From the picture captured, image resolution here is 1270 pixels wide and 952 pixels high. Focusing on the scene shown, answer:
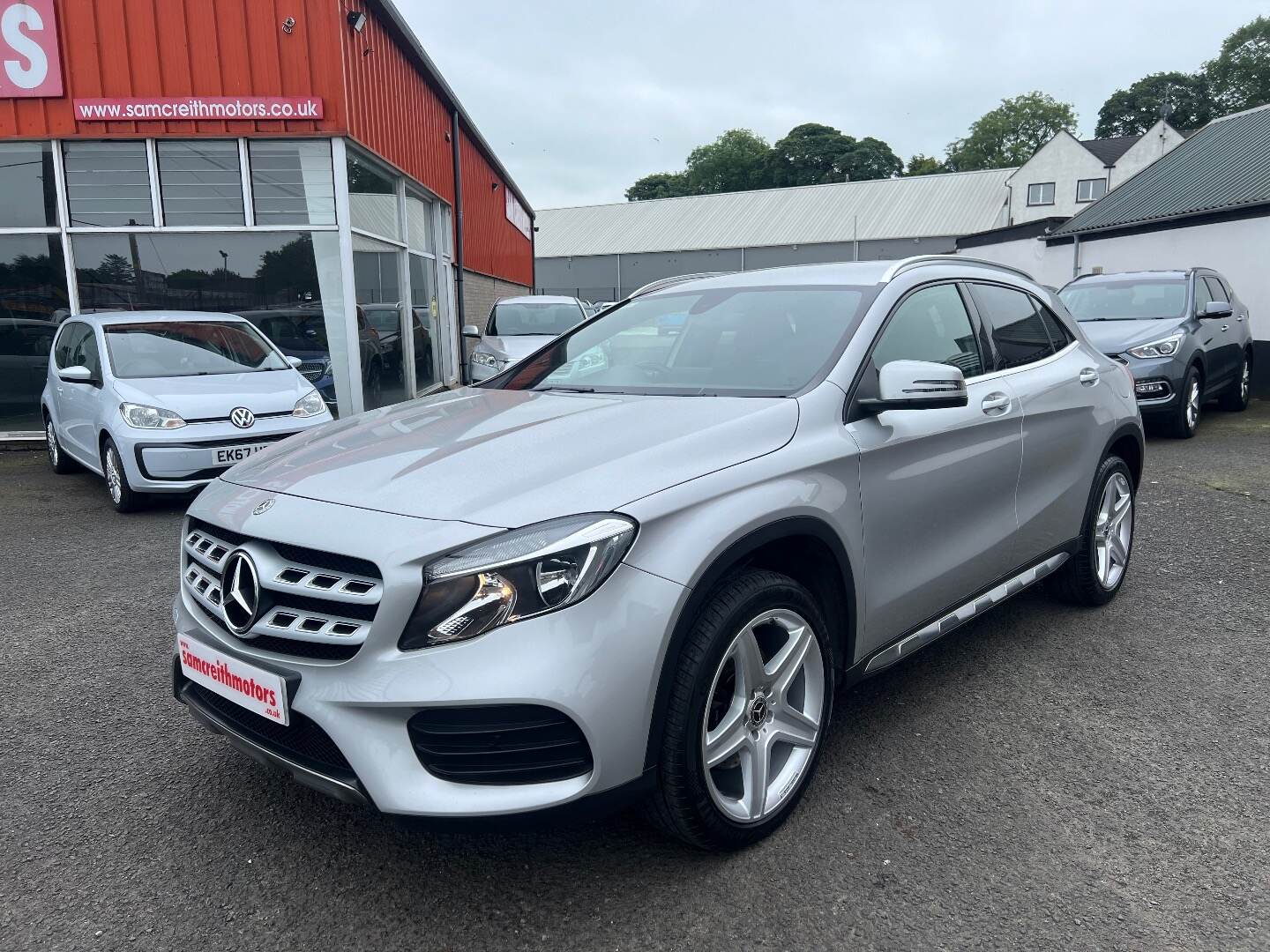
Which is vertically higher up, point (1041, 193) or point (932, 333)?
point (1041, 193)

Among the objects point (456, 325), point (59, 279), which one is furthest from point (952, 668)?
point (456, 325)

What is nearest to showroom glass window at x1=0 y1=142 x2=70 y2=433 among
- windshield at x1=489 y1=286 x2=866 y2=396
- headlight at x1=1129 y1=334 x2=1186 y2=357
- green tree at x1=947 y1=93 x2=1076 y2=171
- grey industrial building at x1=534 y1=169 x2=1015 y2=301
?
windshield at x1=489 y1=286 x2=866 y2=396

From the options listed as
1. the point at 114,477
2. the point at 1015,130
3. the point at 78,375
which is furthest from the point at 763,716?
the point at 1015,130

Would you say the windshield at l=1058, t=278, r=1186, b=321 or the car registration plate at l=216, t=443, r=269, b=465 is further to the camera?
the windshield at l=1058, t=278, r=1186, b=321

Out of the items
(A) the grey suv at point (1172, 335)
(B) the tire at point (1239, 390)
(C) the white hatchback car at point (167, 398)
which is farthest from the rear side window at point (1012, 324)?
(B) the tire at point (1239, 390)

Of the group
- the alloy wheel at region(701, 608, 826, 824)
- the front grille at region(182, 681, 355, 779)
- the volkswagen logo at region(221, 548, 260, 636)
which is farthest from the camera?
the alloy wheel at region(701, 608, 826, 824)

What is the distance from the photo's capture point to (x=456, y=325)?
56.7 feet

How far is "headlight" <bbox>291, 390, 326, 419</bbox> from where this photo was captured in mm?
7527

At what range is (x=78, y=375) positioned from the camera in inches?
300

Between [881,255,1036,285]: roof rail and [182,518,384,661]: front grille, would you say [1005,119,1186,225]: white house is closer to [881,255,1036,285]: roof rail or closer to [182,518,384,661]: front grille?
[881,255,1036,285]: roof rail

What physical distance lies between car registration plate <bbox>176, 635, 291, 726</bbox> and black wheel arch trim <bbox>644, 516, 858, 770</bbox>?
35.1 inches

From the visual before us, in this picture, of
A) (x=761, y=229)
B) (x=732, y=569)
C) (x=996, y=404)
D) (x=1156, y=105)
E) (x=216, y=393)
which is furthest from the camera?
(x=1156, y=105)

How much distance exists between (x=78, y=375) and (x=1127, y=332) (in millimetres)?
10000

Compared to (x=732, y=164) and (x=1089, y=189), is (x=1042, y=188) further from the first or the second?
(x=732, y=164)
